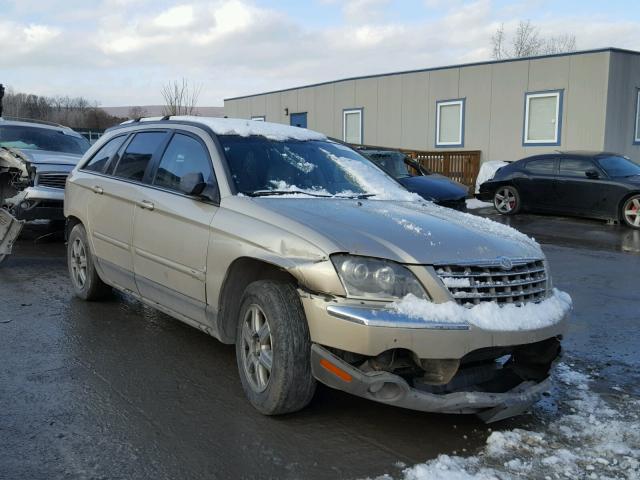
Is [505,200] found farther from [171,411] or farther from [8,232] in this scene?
[171,411]

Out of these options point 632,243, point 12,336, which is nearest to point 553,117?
point 632,243

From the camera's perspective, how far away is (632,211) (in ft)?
42.2

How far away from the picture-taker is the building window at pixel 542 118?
59.4 ft

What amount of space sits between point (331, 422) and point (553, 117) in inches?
653

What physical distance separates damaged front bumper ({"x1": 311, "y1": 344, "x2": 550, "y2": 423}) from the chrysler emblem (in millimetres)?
681

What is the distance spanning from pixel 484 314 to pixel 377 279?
0.58 meters

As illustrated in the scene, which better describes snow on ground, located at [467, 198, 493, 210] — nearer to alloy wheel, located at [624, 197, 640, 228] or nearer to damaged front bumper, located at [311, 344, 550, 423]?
alloy wheel, located at [624, 197, 640, 228]

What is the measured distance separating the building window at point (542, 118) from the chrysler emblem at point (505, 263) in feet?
52.2

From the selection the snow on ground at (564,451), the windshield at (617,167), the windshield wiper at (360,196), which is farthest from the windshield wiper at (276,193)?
the windshield at (617,167)

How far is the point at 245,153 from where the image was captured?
4598mm

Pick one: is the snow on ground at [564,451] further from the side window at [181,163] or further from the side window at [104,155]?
the side window at [104,155]

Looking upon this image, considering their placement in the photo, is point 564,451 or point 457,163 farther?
point 457,163

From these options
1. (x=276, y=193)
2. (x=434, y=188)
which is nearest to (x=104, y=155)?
(x=276, y=193)

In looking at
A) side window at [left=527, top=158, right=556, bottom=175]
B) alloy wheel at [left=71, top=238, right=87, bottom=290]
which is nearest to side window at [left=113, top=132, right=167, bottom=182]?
alloy wheel at [left=71, top=238, right=87, bottom=290]
